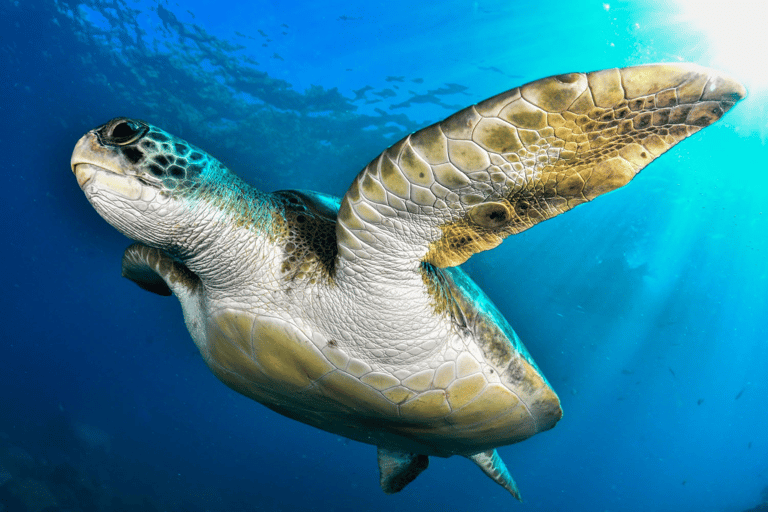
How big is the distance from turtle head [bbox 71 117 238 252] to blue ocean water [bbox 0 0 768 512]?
8.33 metres

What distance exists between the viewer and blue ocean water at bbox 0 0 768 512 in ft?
28.6

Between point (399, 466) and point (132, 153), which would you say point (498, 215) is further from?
point (399, 466)

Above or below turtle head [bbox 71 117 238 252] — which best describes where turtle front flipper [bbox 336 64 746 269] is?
above

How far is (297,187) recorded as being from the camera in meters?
13.5

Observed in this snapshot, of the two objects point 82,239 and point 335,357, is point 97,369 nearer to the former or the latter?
point 82,239

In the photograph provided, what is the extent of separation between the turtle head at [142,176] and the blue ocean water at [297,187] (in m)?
8.33

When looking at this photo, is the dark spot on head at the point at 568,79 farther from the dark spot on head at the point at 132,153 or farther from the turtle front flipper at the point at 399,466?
the turtle front flipper at the point at 399,466

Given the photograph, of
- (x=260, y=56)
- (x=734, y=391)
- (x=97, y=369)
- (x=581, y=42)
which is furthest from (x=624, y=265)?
(x=734, y=391)

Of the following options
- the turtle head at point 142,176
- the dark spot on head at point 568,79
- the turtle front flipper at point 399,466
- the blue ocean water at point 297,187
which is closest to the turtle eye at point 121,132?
the turtle head at point 142,176

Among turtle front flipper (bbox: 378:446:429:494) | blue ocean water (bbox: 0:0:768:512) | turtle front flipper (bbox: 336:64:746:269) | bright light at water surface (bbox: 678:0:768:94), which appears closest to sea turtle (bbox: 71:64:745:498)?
turtle front flipper (bbox: 336:64:746:269)

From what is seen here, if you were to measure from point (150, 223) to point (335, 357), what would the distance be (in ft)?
3.23

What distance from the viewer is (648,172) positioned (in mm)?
11703

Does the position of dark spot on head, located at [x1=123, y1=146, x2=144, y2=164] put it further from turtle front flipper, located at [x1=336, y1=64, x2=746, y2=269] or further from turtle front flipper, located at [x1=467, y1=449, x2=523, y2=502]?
turtle front flipper, located at [x1=467, y1=449, x2=523, y2=502]

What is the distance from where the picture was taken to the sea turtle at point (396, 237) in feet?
3.13
